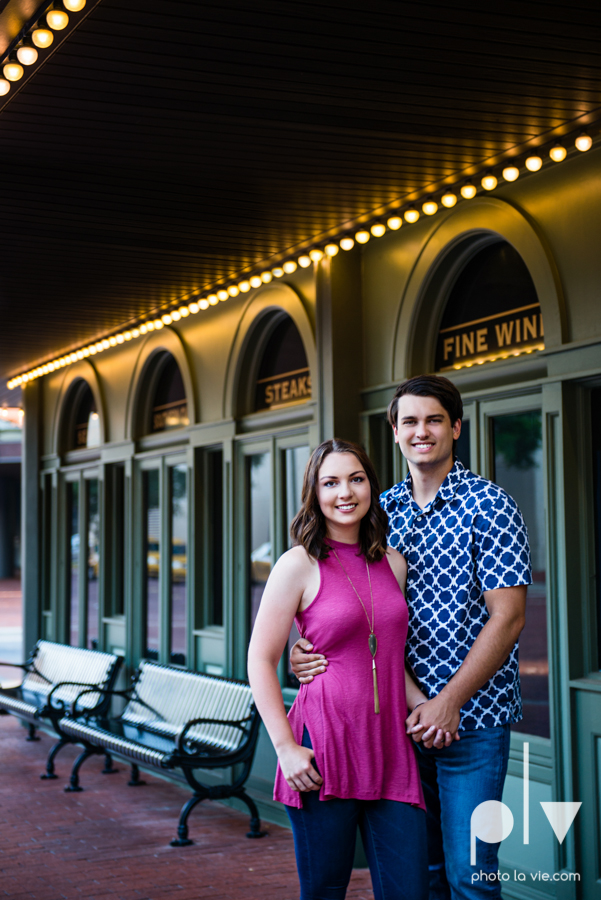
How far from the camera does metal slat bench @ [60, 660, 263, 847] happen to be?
6.43 m

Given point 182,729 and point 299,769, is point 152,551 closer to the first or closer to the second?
point 182,729

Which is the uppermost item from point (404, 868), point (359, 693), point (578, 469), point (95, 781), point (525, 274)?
point (525, 274)

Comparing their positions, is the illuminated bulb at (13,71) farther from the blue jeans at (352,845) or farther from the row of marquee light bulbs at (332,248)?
the blue jeans at (352,845)

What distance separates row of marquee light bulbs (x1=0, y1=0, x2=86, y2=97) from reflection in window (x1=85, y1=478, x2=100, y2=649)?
7.33 meters

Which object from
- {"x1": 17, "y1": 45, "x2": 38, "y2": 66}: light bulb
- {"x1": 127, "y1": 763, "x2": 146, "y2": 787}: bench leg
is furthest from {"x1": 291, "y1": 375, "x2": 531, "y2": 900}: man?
{"x1": 127, "y1": 763, "x2": 146, "y2": 787}: bench leg

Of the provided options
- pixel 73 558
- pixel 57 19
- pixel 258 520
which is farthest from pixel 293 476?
pixel 73 558

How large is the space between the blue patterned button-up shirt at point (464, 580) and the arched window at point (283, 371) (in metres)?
4.25

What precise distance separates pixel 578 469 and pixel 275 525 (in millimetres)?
2922

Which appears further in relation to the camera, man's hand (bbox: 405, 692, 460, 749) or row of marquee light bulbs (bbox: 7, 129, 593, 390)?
row of marquee light bulbs (bbox: 7, 129, 593, 390)

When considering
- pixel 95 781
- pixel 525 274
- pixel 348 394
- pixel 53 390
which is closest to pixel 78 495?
pixel 53 390

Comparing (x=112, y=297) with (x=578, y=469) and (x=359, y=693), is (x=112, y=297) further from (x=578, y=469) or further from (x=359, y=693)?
(x=359, y=693)

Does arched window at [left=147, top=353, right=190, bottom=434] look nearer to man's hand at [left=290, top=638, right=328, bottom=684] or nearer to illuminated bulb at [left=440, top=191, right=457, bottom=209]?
illuminated bulb at [left=440, top=191, right=457, bottom=209]

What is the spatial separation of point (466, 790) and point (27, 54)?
2.92 metres

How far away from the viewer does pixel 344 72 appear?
3.71 meters
